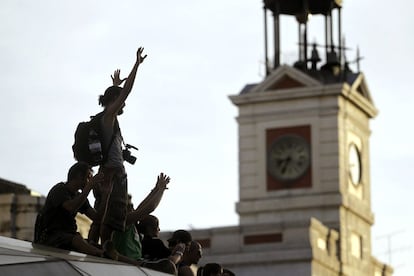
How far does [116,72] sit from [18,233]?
18139 millimetres

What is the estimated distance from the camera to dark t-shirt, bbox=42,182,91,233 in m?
19.3

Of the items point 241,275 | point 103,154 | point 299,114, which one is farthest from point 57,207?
point 299,114

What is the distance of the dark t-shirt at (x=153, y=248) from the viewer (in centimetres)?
2150

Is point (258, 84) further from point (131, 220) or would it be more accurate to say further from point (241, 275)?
point (131, 220)

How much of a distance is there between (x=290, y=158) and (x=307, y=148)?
66cm

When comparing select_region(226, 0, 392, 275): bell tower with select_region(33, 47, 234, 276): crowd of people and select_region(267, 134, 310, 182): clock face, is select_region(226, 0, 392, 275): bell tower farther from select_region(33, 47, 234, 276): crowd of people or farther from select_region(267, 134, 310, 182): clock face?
select_region(33, 47, 234, 276): crowd of people

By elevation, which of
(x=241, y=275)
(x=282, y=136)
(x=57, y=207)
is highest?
(x=282, y=136)

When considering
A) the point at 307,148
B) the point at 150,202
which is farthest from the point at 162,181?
the point at 307,148

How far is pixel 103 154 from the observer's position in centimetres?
2038

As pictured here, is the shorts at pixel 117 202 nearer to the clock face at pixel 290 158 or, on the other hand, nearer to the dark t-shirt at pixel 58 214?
the dark t-shirt at pixel 58 214

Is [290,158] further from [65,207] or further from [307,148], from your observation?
[65,207]

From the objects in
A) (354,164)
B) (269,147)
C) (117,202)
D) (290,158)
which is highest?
(269,147)

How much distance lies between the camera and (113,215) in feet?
67.0

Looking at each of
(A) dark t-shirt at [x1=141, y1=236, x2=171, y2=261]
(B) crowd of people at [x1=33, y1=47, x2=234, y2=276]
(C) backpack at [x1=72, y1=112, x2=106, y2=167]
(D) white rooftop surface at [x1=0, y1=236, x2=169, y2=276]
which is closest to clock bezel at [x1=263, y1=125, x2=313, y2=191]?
(B) crowd of people at [x1=33, y1=47, x2=234, y2=276]
